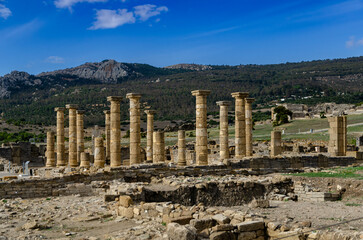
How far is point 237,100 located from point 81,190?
11954 mm

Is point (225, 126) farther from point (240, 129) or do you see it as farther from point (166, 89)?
point (166, 89)

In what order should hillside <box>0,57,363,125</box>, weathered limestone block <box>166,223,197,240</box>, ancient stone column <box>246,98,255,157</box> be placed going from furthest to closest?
hillside <box>0,57,363,125</box>, ancient stone column <box>246,98,255,157</box>, weathered limestone block <box>166,223,197,240</box>

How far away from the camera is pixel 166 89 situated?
119875mm

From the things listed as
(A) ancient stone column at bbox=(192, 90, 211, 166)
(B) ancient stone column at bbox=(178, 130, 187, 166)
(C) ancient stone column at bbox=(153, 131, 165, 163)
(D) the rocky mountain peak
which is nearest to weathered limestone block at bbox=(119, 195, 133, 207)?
(A) ancient stone column at bbox=(192, 90, 211, 166)

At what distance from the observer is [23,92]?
12738 cm

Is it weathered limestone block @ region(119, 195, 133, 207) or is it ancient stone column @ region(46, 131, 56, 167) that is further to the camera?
ancient stone column @ region(46, 131, 56, 167)

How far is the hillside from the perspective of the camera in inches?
3903

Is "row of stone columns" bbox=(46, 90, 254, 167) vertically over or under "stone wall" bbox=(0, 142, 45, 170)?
over

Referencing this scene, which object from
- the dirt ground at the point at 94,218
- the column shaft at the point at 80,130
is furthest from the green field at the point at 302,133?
the dirt ground at the point at 94,218

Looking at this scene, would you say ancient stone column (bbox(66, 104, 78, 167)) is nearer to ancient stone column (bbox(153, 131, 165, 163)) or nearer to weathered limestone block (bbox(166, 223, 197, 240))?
ancient stone column (bbox(153, 131, 165, 163))

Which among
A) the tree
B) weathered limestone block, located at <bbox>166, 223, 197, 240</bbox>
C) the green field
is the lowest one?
weathered limestone block, located at <bbox>166, 223, 197, 240</bbox>

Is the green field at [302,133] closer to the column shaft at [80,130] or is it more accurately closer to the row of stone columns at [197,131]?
the column shaft at [80,130]

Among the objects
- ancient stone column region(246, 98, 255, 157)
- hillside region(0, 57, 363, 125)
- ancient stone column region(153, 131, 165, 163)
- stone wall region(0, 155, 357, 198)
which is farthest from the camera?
hillside region(0, 57, 363, 125)

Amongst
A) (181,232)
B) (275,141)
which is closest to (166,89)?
(275,141)
